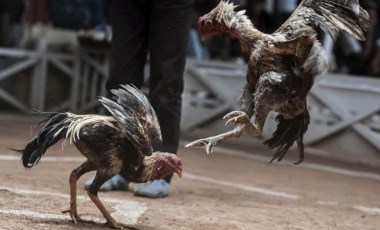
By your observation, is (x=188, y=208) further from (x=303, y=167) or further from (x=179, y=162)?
(x=303, y=167)

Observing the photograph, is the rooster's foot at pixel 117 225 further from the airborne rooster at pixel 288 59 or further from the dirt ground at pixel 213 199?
the airborne rooster at pixel 288 59

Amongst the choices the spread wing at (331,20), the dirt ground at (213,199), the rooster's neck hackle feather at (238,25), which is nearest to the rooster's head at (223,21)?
the rooster's neck hackle feather at (238,25)

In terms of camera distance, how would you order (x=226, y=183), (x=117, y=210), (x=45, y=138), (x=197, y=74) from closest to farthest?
(x=45, y=138) → (x=117, y=210) → (x=226, y=183) → (x=197, y=74)

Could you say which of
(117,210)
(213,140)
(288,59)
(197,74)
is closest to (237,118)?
(213,140)

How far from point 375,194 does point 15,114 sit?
6.87 metres

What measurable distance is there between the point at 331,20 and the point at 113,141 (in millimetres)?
1345

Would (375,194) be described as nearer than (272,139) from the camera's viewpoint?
No

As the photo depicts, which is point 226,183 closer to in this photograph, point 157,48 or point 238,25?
point 157,48

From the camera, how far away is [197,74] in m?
11.9

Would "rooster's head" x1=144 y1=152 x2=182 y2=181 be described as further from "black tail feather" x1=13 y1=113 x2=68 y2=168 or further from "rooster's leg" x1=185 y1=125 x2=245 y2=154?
"black tail feather" x1=13 y1=113 x2=68 y2=168

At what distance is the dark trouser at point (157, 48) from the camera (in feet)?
17.7

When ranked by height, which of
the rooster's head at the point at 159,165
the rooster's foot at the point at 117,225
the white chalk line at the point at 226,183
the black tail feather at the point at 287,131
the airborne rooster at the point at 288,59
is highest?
the airborne rooster at the point at 288,59

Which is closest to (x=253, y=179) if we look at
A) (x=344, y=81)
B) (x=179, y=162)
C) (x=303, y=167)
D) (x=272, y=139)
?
(x=303, y=167)

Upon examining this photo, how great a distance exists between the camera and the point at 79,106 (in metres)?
13.1
